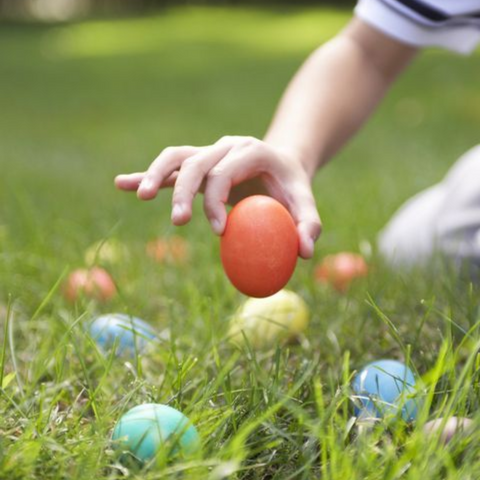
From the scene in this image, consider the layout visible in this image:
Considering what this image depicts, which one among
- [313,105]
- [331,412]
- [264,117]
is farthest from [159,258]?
[264,117]

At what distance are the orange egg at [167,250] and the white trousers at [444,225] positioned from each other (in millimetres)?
510

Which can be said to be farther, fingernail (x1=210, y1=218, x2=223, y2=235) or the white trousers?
the white trousers

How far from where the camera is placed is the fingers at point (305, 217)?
1304mm

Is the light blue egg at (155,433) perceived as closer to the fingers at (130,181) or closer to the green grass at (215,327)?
the green grass at (215,327)

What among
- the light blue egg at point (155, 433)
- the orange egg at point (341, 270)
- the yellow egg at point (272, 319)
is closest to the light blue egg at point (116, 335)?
the yellow egg at point (272, 319)

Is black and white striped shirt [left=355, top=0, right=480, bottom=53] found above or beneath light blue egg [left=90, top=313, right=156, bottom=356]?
above

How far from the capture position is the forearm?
5.29ft

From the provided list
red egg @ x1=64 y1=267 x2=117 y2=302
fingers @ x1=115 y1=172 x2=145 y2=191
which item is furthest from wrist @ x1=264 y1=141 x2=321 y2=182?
red egg @ x1=64 y1=267 x2=117 y2=302

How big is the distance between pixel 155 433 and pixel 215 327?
1.76 ft

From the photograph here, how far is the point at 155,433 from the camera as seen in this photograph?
1.09 metres

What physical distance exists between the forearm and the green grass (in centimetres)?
31

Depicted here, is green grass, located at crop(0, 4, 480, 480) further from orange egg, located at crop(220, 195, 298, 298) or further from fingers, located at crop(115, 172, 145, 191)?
fingers, located at crop(115, 172, 145, 191)

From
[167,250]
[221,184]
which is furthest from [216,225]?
[167,250]

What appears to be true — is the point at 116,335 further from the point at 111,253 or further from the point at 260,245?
the point at 111,253
